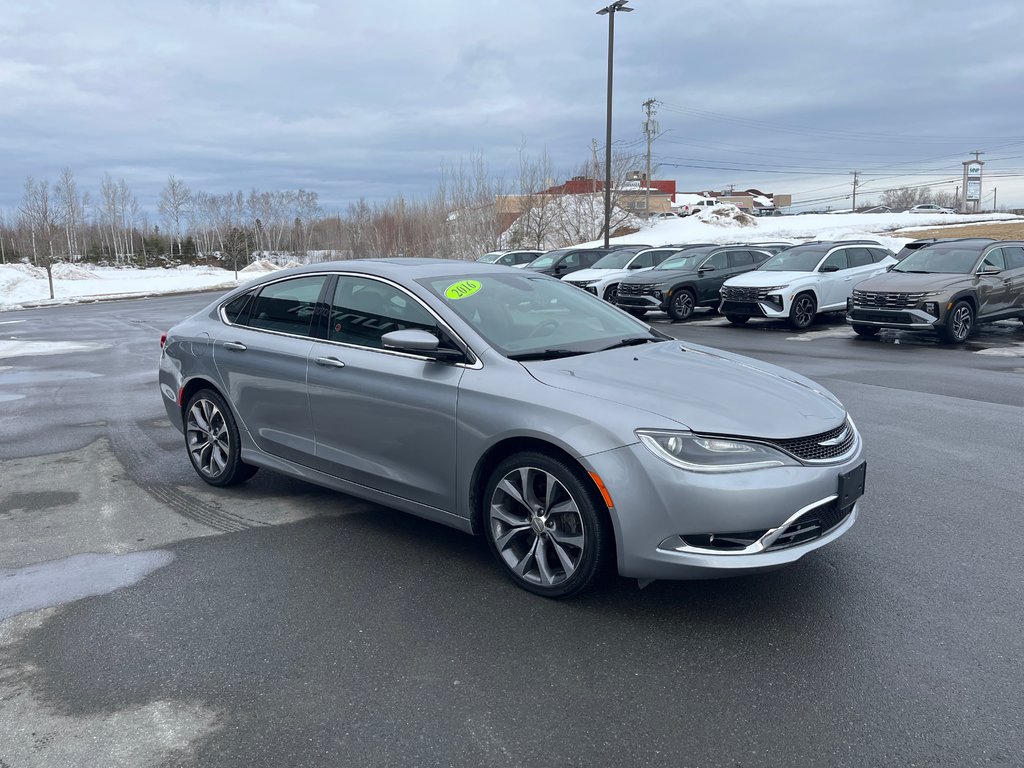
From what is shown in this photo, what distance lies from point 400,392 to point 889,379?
26.5 ft

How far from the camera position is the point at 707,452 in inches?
136

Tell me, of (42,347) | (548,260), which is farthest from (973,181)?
(42,347)

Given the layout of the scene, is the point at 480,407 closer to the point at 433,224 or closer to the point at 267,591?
the point at 267,591

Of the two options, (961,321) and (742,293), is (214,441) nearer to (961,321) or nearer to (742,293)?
(961,321)

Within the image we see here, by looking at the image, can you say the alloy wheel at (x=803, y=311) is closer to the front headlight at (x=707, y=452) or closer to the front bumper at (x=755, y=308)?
the front bumper at (x=755, y=308)

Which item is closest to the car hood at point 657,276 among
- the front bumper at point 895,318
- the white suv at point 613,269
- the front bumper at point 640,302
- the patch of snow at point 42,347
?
the front bumper at point 640,302

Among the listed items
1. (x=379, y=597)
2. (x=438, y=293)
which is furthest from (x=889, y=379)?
(x=379, y=597)

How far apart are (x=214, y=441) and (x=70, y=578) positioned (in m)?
1.61

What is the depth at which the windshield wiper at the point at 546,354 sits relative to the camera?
418 centimetres

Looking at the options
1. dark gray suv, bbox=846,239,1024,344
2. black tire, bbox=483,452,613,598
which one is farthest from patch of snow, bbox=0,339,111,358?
dark gray suv, bbox=846,239,1024,344

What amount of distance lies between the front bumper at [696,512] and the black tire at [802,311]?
14.2m

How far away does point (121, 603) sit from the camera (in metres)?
3.94

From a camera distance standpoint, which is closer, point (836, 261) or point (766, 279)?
point (766, 279)

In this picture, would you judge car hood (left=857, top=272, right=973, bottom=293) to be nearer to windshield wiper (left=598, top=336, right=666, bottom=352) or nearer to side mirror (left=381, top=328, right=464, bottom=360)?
windshield wiper (left=598, top=336, right=666, bottom=352)
